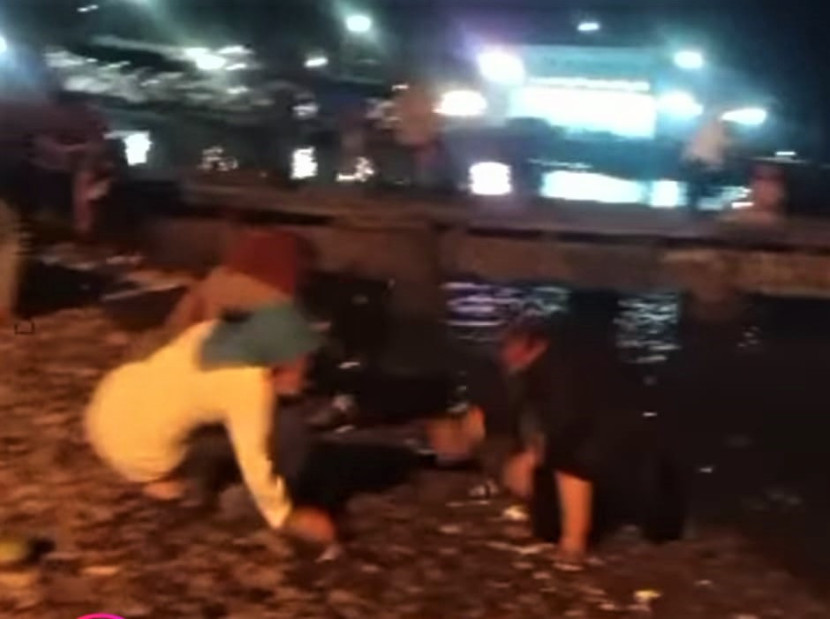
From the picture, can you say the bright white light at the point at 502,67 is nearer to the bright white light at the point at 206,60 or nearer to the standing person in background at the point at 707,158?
the bright white light at the point at 206,60

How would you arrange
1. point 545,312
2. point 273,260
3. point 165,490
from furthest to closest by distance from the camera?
point 545,312 → point 165,490 → point 273,260

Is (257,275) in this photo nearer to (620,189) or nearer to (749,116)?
(620,189)

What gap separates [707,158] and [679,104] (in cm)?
487

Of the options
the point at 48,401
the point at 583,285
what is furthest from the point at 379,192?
the point at 48,401

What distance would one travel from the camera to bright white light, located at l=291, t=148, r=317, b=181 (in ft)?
59.9

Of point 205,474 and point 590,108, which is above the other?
point 590,108

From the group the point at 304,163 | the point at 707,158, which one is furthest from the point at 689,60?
the point at 304,163

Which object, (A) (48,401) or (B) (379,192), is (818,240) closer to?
(B) (379,192)

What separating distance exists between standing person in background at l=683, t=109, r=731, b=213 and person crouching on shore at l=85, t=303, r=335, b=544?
11.1m

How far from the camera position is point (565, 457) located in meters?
8.07

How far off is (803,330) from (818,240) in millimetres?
723

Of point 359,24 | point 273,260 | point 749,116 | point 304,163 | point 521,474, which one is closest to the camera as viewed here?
point 273,260

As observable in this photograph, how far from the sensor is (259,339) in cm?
703

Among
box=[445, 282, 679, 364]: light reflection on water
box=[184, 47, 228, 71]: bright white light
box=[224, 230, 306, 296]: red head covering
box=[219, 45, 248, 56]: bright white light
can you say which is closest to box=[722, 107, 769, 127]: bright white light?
box=[445, 282, 679, 364]: light reflection on water
